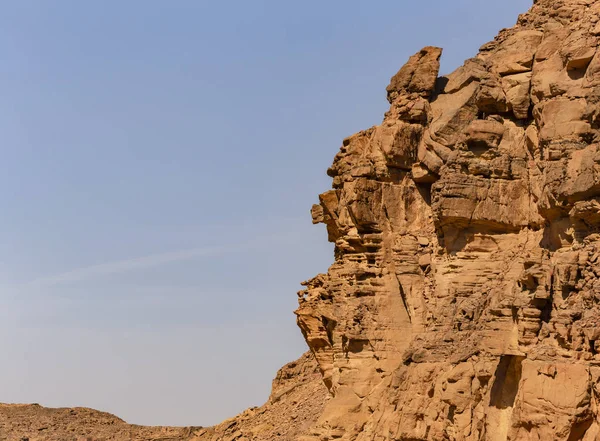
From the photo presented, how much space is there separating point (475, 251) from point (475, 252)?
0.04m

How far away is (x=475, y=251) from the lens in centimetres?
3862

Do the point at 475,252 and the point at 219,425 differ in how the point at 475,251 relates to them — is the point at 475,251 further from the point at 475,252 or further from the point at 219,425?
the point at 219,425

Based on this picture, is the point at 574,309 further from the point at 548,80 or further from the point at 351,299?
the point at 351,299

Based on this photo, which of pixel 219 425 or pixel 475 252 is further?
pixel 219 425

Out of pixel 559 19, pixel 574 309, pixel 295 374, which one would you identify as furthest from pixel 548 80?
pixel 295 374

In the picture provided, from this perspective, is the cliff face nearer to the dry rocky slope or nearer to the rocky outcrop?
the dry rocky slope

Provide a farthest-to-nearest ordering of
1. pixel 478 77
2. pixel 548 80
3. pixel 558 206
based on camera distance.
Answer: pixel 478 77, pixel 548 80, pixel 558 206

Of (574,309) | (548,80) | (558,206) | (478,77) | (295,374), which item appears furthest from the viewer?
(295,374)

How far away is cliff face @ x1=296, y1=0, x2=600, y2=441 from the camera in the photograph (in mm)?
32281

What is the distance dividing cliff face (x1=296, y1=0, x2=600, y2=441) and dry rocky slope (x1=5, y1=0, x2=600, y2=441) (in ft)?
0.16

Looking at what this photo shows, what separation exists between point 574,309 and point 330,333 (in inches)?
592

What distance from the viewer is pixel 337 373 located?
43812 mm

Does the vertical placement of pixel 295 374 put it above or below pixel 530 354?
above

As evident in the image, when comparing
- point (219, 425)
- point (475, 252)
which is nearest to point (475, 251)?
point (475, 252)
